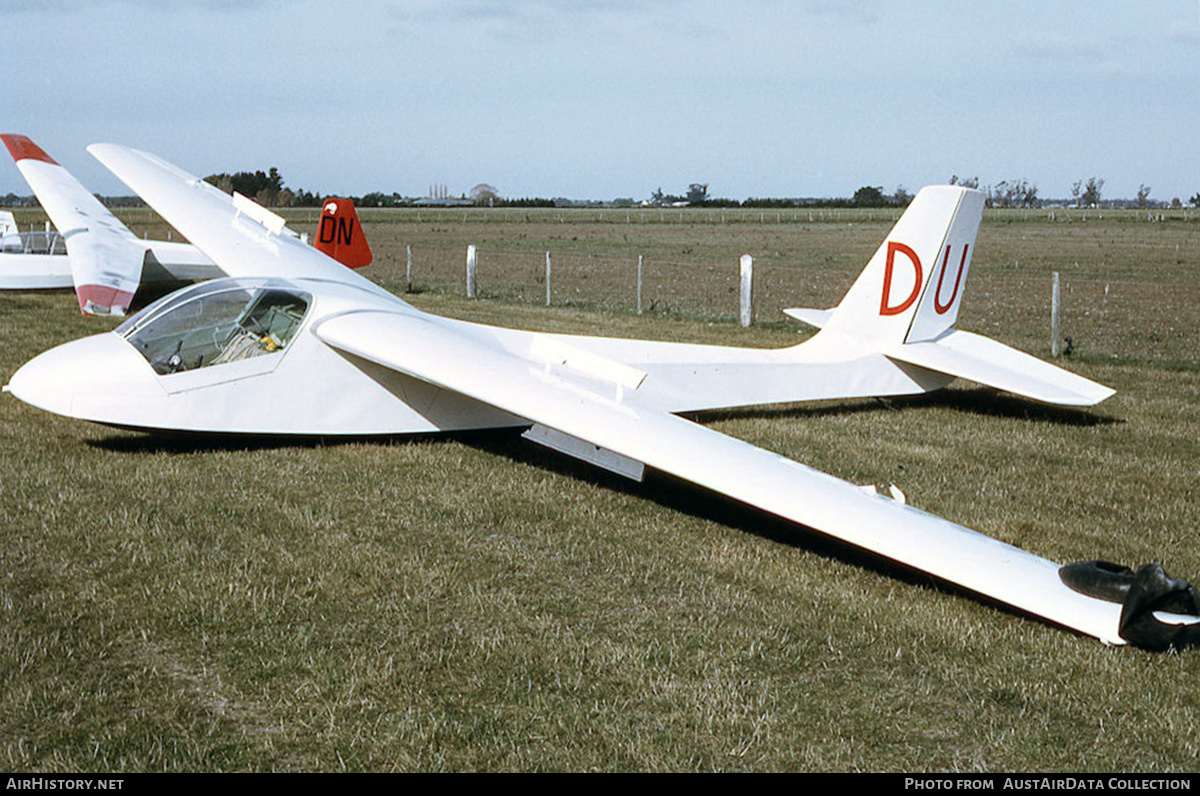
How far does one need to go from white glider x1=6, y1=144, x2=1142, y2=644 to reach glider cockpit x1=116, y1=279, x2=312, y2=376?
0.01m

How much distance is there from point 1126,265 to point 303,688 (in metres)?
41.6

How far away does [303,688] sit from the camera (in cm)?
446

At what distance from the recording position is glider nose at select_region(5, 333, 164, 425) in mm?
7473

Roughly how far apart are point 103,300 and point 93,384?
749 cm

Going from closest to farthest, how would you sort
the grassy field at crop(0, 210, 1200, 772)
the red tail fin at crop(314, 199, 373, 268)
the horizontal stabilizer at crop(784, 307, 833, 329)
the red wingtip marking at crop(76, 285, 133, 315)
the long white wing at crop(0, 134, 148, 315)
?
the grassy field at crop(0, 210, 1200, 772)
the horizontal stabilizer at crop(784, 307, 833, 329)
the red wingtip marking at crop(76, 285, 133, 315)
the long white wing at crop(0, 134, 148, 315)
the red tail fin at crop(314, 199, 373, 268)

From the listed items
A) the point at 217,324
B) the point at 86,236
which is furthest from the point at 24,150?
the point at 217,324

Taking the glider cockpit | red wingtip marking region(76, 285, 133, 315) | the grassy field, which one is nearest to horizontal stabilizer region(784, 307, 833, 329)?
the grassy field

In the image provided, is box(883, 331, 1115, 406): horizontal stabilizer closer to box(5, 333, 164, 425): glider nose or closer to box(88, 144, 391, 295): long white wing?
box(88, 144, 391, 295): long white wing

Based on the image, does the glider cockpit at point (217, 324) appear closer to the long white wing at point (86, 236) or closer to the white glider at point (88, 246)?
the long white wing at point (86, 236)

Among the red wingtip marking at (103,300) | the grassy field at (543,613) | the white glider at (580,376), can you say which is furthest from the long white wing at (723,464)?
the red wingtip marking at (103,300)

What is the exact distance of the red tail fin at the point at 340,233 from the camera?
1967 centimetres

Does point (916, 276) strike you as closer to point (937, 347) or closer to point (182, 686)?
point (937, 347)

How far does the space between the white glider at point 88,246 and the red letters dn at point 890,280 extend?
1162 centimetres
